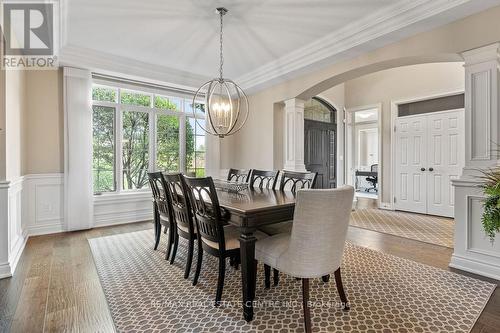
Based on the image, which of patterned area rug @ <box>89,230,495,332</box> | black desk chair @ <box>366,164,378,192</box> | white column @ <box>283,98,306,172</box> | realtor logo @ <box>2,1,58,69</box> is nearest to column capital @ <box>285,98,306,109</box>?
white column @ <box>283,98,306,172</box>

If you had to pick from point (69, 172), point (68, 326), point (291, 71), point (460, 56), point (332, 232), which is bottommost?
point (68, 326)

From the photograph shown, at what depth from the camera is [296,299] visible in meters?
2.07

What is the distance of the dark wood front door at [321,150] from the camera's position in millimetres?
5805

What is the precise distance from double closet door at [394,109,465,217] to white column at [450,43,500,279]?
8.87ft

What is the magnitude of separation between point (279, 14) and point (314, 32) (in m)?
0.66

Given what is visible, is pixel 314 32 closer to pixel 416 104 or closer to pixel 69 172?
pixel 416 104

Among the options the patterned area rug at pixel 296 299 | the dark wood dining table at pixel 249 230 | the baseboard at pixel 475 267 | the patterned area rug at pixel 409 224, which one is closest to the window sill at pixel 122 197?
the patterned area rug at pixel 296 299

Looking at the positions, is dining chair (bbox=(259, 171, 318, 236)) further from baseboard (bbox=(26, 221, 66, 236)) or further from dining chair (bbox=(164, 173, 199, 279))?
baseboard (bbox=(26, 221, 66, 236))

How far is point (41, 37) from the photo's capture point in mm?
3270

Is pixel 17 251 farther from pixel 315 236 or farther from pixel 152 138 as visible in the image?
pixel 315 236

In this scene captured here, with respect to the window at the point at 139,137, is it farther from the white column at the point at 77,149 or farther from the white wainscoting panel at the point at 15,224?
the white wainscoting panel at the point at 15,224

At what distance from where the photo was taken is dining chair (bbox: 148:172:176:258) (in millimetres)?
2857

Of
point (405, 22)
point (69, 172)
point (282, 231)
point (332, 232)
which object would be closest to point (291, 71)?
point (405, 22)

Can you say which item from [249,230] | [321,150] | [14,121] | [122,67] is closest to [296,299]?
[249,230]
